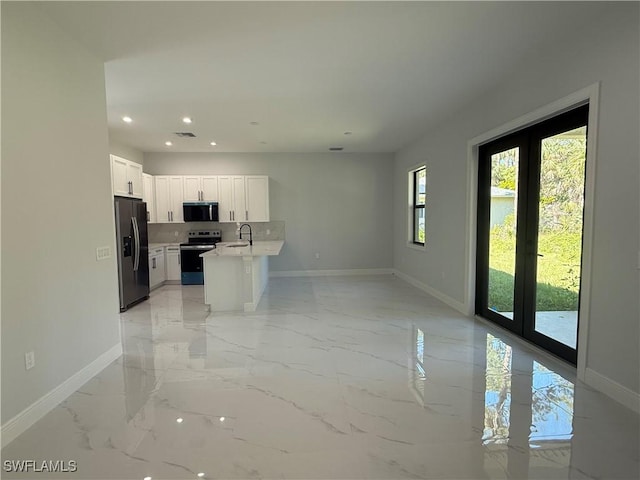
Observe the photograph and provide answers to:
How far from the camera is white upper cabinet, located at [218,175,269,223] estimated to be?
689cm

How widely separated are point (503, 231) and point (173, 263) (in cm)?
584

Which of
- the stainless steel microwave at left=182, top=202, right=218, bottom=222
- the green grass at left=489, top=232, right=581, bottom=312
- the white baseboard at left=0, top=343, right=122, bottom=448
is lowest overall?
the white baseboard at left=0, top=343, right=122, bottom=448

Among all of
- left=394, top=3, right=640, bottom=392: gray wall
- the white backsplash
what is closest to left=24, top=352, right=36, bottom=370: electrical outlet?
left=394, top=3, right=640, bottom=392: gray wall

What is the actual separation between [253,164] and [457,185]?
14.2ft

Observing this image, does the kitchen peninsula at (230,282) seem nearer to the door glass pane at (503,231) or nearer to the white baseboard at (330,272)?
the white baseboard at (330,272)

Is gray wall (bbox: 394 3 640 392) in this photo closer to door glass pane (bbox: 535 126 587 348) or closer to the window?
door glass pane (bbox: 535 126 587 348)

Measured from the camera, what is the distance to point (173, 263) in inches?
264

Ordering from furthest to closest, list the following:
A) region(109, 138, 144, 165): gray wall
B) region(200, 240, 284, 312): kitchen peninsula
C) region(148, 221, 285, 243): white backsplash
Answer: region(148, 221, 285, 243): white backsplash < region(109, 138, 144, 165): gray wall < region(200, 240, 284, 312): kitchen peninsula

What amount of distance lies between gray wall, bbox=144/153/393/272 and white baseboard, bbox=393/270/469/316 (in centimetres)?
89

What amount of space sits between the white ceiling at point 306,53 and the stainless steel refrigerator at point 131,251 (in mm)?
1291

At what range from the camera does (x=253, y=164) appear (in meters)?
7.23

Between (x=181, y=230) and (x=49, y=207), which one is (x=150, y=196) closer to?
(x=181, y=230)

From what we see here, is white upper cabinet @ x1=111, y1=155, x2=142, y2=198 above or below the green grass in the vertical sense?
above

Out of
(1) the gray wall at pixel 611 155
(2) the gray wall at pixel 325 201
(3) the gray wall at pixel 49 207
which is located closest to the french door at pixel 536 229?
(1) the gray wall at pixel 611 155
